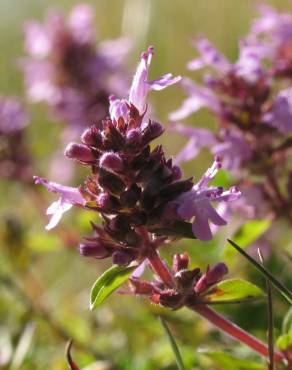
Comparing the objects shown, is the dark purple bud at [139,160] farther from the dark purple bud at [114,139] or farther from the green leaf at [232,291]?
the green leaf at [232,291]

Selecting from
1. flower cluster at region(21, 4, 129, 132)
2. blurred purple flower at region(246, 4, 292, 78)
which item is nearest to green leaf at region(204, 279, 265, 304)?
blurred purple flower at region(246, 4, 292, 78)

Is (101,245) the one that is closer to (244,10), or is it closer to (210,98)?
(210,98)

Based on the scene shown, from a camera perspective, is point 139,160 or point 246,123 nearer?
point 139,160

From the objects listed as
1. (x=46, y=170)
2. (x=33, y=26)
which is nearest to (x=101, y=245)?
(x=33, y=26)

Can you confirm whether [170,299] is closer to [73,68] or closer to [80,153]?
[80,153]

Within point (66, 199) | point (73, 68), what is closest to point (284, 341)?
point (66, 199)

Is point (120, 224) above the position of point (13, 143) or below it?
below
